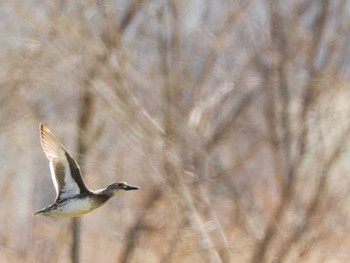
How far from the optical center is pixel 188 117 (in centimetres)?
1046

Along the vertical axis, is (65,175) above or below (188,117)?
above

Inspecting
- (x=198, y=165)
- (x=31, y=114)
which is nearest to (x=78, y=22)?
(x=31, y=114)

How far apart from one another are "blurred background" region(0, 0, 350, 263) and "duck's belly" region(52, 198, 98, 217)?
10.8ft

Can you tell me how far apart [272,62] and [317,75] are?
54cm

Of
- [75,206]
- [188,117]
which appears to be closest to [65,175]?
[75,206]

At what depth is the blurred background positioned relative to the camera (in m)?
10.1

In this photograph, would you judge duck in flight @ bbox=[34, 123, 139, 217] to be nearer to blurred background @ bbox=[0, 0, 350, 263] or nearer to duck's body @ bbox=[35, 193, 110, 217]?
duck's body @ bbox=[35, 193, 110, 217]

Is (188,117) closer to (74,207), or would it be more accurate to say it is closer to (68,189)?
(68,189)

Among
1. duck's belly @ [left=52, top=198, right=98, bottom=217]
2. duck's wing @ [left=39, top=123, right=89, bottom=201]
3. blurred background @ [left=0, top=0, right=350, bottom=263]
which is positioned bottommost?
blurred background @ [left=0, top=0, right=350, bottom=263]

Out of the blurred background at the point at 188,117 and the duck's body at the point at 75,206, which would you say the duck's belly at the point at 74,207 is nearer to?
the duck's body at the point at 75,206

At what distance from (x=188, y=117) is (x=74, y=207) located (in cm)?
388

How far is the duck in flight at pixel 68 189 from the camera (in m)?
6.67

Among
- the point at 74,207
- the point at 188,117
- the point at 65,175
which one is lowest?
the point at 188,117

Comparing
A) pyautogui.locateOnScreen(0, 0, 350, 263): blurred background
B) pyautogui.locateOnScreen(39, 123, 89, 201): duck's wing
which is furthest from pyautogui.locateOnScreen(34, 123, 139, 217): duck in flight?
pyautogui.locateOnScreen(0, 0, 350, 263): blurred background
